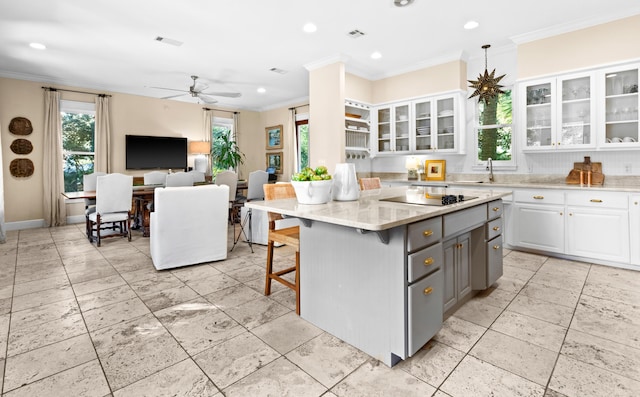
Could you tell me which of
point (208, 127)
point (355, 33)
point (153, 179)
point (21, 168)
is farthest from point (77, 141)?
point (355, 33)

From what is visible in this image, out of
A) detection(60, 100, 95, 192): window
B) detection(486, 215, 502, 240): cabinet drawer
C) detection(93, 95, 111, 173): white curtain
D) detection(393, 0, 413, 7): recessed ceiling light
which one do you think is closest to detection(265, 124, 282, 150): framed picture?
detection(93, 95, 111, 173): white curtain

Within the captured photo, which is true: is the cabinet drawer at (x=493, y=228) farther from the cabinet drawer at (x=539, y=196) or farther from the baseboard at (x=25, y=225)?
the baseboard at (x=25, y=225)

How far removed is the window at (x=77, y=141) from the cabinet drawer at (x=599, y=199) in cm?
818

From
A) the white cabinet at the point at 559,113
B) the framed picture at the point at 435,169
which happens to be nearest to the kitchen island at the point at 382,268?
the white cabinet at the point at 559,113

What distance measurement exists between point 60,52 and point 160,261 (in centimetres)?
372

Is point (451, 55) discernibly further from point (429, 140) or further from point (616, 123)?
point (616, 123)

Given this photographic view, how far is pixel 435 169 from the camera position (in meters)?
5.48

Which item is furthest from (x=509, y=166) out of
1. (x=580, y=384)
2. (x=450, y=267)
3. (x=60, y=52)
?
(x=60, y=52)

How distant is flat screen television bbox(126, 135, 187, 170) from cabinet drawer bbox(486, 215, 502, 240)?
7.02 m

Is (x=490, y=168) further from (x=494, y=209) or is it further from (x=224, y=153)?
(x=224, y=153)

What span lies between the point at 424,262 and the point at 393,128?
13.7 ft

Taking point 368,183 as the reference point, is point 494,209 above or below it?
below

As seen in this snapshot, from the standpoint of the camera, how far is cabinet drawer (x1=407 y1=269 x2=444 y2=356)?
1.78m

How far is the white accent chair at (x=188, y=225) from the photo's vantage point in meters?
3.53
